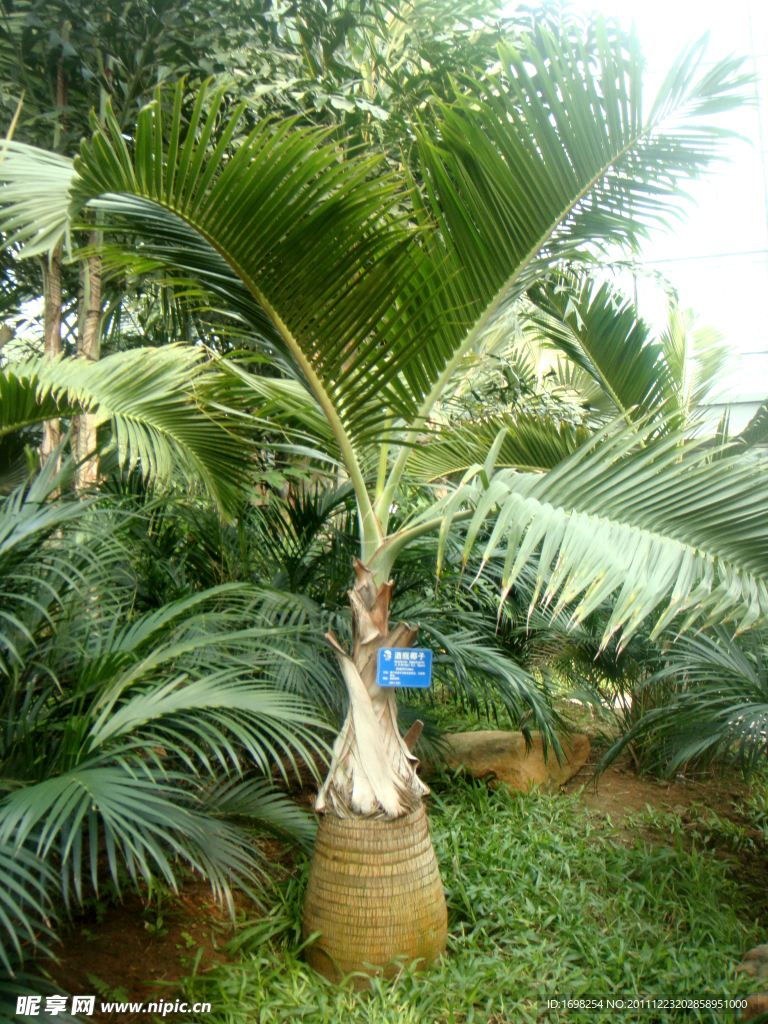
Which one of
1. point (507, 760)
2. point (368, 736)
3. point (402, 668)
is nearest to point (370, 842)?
point (368, 736)

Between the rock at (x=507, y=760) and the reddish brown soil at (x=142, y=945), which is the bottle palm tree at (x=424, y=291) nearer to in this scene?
the reddish brown soil at (x=142, y=945)

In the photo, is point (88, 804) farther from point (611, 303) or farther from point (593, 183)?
point (611, 303)

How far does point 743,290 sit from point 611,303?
6.86 metres

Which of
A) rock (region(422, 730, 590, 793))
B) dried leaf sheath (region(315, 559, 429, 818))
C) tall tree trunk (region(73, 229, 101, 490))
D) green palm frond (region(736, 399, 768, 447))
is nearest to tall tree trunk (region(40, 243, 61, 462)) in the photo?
tall tree trunk (region(73, 229, 101, 490))

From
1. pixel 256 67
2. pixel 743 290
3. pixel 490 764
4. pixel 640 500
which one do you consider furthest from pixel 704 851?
pixel 743 290

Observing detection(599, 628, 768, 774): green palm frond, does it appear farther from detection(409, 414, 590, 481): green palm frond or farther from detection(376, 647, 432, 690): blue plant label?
detection(376, 647, 432, 690): blue plant label

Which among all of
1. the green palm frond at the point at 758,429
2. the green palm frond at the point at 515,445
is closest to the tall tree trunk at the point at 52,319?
the green palm frond at the point at 515,445

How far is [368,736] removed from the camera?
1977 millimetres

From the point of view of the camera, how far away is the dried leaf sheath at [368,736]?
196cm

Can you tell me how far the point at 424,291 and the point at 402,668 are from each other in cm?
103

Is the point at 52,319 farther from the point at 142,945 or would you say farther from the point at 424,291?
the point at 142,945

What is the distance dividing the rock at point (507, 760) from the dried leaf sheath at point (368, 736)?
137 centimetres

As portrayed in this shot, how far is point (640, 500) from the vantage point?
1.41m

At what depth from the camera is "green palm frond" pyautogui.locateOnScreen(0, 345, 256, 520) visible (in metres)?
2.28
